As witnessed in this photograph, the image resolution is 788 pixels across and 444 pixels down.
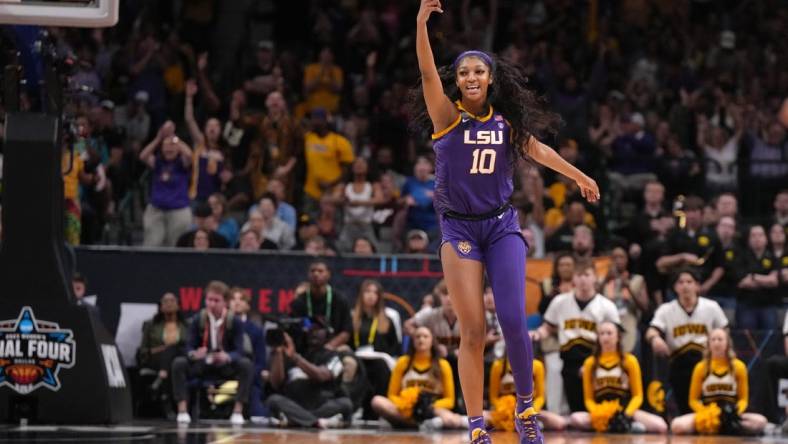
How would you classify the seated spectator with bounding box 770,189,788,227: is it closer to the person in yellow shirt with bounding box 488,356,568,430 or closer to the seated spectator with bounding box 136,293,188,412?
the person in yellow shirt with bounding box 488,356,568,430

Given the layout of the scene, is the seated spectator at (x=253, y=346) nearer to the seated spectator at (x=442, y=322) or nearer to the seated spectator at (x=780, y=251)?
the seated spectator at (x=442, y=322)

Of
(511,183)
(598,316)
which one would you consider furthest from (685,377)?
(511,183)

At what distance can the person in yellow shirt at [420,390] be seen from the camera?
13461 millimetres

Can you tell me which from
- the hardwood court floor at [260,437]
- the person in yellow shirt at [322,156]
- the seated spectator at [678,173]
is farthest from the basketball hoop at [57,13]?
the seated spectator at [678,173]

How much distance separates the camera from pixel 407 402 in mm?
13477

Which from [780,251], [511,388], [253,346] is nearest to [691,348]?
[511,388]

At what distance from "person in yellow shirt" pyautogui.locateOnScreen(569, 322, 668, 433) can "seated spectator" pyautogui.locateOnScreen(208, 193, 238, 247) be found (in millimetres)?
4683

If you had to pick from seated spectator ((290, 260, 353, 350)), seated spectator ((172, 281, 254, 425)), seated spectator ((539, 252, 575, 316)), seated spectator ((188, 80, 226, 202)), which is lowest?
seated spectator ((172, 281, 254, 425))

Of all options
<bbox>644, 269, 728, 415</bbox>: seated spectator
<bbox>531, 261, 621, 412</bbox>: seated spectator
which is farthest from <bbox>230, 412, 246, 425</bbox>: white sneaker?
<bbox>644, 269, 728, 415</bbox>: seated spectator

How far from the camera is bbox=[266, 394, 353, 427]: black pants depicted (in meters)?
13.3

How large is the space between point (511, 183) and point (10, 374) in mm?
5521

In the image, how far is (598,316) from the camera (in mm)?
13914

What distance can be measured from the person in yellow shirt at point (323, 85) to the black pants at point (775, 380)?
25.6ft

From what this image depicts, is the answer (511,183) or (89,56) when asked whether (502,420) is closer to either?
(511,183)
